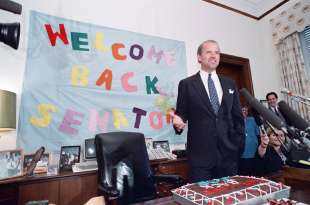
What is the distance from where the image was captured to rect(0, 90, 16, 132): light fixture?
1458mm

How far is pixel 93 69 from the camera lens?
2.25 metres

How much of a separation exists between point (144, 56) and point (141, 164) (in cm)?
143

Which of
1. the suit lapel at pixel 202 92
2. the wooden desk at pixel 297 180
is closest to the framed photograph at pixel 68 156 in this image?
the suit lapel at pixel 202 92

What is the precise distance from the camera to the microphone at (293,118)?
1.77 ft

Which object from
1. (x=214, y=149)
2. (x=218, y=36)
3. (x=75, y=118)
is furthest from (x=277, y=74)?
(x=75, y=118)

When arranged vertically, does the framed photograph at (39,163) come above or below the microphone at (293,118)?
Result: below

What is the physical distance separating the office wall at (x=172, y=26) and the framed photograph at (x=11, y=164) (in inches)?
8.9

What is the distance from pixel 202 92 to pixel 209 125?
227mm

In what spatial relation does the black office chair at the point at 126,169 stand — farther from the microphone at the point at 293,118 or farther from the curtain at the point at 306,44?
the curtain at the point at 306,44

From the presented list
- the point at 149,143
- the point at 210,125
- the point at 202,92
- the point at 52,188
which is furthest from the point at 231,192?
the point at 149,143

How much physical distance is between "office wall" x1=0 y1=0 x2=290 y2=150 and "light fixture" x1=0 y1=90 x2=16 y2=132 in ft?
1.18

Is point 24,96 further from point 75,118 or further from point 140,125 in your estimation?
point 140,125

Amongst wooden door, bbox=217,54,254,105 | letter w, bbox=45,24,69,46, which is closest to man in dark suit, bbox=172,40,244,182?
letter w, bbox=45,24,69,46

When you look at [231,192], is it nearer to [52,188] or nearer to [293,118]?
[293,118]
